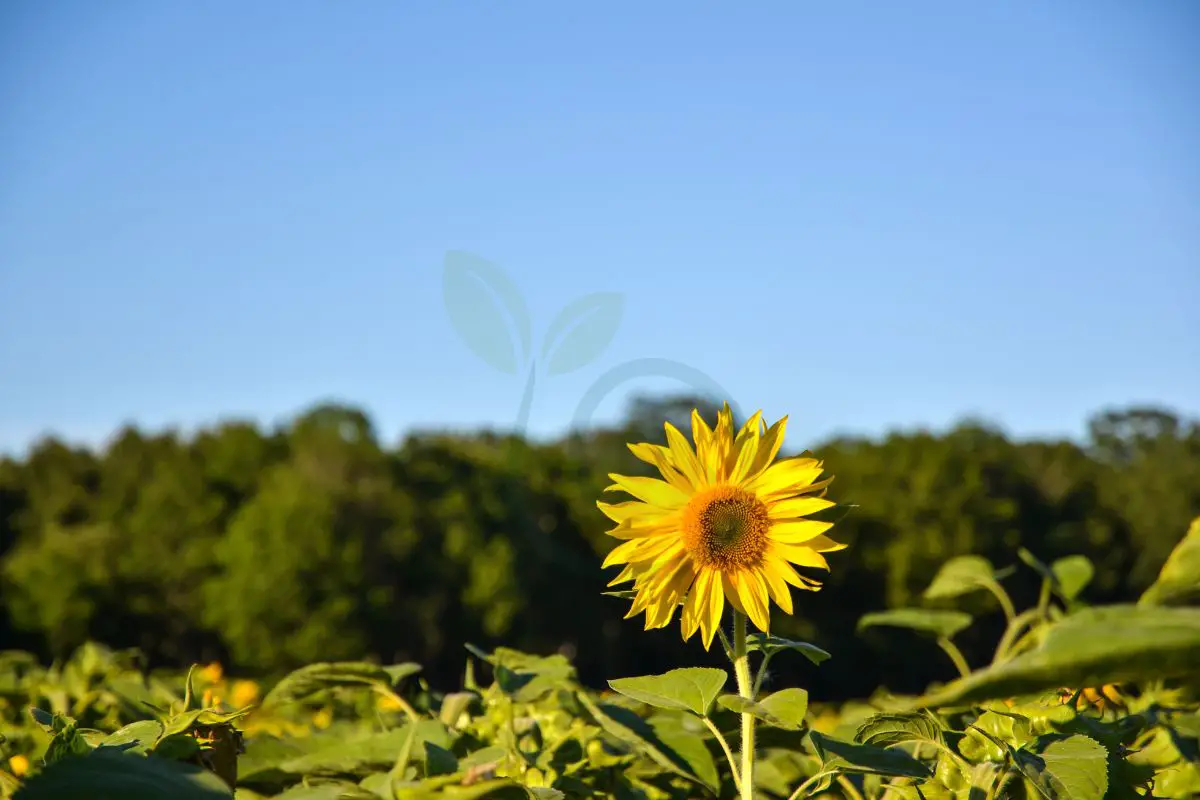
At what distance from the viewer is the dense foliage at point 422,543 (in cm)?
1819

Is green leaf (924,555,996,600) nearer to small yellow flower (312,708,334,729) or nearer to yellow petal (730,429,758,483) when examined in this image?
yellow petal (730,429,758,483)

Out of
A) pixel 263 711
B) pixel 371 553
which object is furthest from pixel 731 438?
pixel 371 553

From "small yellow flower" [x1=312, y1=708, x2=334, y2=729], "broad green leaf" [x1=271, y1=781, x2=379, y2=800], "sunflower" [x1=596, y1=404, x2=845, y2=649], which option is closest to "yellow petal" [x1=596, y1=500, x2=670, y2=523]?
"sunflower" [x1=596, y1=404, x2=845, y2=649]

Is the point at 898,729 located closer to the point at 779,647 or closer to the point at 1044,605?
the point at 779,647

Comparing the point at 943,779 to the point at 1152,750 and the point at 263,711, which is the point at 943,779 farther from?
the point at 263,711

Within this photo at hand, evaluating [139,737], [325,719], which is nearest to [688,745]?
[139,737]

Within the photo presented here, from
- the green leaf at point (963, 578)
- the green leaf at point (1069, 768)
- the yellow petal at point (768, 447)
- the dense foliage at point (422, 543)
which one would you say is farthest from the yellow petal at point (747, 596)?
the dense foliage at point (422, 543)

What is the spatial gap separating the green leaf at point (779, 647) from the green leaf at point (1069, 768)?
176 mm

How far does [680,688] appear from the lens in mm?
948

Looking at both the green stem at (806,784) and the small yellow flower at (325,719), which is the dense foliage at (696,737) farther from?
the small yellow flower at (325,719)

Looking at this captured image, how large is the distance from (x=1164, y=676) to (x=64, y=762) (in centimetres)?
61

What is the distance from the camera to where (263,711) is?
2.16 m

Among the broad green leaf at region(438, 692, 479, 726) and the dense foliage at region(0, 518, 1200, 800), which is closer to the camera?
the dense foliage at region(0, 518, 1200, 800)

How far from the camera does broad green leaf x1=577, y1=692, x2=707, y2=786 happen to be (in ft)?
3.54
